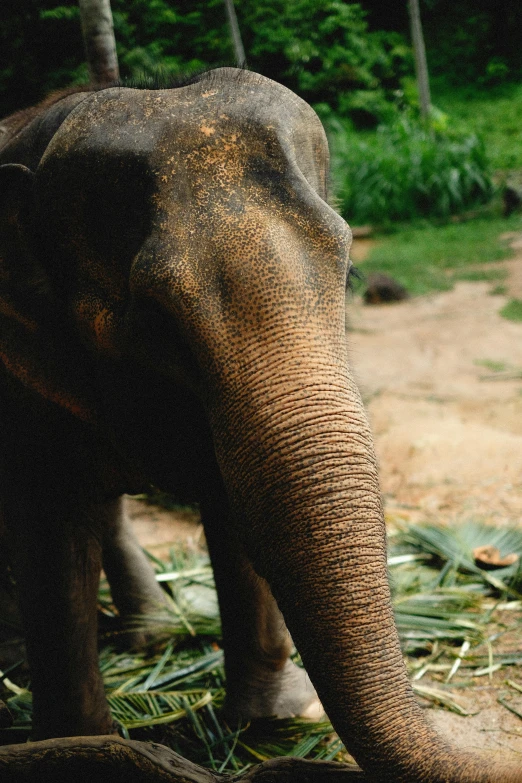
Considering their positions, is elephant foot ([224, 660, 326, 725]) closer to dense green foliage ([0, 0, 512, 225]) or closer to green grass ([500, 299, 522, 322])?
dense green foliage ([0, 0, 512, 225])

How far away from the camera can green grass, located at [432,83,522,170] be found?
51.9 ft

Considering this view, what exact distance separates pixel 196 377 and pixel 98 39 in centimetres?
318

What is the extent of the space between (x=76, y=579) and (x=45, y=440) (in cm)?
46

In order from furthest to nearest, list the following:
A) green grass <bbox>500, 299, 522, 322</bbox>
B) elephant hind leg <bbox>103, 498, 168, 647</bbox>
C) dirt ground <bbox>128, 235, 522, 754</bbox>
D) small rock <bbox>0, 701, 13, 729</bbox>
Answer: green grass <bbox>500, 299, 522, 322</bbox> < elephant hind leg <bbox>103, 498, 168, 647</bbox> < dirt ground <bbox>128, 235, 522, 754</bbox> < small rock <bbox>0, 701, 13, 729</bbox>

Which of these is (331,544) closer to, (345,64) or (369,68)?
(345,64)

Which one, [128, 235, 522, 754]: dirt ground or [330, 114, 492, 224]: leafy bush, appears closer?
[128, 235, 522, 754]: dirt ground

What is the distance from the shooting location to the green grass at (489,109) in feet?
51.9

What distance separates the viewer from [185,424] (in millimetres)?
2088

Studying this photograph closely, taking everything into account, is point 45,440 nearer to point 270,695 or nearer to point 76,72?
point 270,695

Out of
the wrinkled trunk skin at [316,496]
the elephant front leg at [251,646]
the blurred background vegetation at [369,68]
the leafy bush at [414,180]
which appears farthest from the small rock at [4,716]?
the leafy bush at [414,180]

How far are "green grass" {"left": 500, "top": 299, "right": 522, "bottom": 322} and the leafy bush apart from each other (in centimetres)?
485

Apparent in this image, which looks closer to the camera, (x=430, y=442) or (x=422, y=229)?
(x=430, y=442)

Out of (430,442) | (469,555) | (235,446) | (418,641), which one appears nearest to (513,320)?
(430,442)

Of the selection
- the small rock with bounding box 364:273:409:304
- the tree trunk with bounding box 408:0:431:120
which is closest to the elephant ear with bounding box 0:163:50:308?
the small rock with bounding box 364:273:409:304
